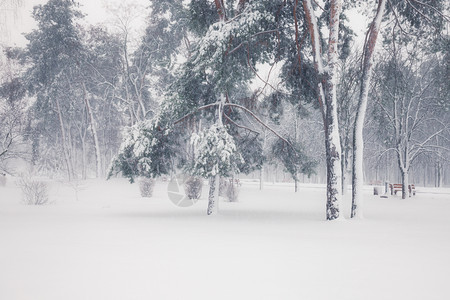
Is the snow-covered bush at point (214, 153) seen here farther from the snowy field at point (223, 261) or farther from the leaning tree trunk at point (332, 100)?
the leaning tree trunk at point (332, 100)

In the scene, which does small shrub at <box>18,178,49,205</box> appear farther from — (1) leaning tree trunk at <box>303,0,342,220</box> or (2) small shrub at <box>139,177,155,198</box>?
(1) leaning tree trunk at <box>303,0,342,220</box>

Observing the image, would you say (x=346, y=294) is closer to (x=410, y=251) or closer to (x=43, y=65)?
(x=410, y=251)

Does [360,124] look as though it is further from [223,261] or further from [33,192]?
[33,192]

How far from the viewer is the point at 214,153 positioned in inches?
464

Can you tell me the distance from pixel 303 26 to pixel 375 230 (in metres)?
8.07

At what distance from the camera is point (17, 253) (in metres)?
7.36

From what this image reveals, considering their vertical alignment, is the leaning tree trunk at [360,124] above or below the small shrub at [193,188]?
above

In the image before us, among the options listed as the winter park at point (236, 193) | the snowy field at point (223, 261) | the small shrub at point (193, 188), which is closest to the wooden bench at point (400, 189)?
the winter park at point (236, 193)

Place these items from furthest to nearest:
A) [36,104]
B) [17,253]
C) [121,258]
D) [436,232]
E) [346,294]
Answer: [36,104], [436,232], [17,253], [121,258], [346,294]

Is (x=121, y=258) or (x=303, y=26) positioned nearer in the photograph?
(x=121, y=258)

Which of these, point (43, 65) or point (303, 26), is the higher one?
point (43, 65)

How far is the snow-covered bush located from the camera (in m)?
11.8

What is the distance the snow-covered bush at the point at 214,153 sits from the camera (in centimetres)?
1176

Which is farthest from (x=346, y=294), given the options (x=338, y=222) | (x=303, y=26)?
(x=303, y=26)
